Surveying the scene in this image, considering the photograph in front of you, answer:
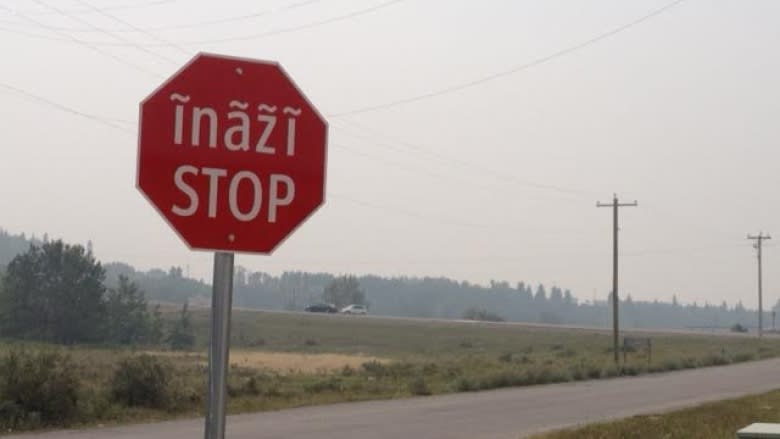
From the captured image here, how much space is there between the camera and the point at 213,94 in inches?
150

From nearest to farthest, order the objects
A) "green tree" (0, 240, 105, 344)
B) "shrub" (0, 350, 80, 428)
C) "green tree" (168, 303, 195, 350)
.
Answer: "shrub" (0, 350, 80, 428) < "green tree" (0, 240, 105, 344) < "green tree" (168, 303, 195, 350)

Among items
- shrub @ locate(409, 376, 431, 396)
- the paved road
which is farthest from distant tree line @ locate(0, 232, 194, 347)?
shrub @ locate(409, 376, 431, 396)

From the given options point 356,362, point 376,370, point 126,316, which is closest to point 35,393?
point 376,370

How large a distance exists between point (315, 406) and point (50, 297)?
192ft

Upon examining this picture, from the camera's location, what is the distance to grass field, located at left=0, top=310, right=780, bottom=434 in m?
28.4

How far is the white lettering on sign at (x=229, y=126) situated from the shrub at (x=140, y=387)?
2188 centimetres

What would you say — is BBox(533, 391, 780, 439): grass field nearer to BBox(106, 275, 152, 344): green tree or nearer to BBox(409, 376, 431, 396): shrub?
BBox(409, 376, 431, 396): shrub

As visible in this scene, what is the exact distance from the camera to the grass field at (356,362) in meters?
28.4

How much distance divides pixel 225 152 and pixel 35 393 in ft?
62.7

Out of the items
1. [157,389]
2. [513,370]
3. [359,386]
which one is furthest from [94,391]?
[513,370]

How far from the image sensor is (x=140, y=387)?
25.2 meters

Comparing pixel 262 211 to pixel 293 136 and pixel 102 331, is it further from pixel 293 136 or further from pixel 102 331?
pixel 102 331

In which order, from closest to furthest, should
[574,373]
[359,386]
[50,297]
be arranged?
1. [359,386]
2. [574,373]
3. [50,297]

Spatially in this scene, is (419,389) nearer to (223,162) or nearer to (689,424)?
(689,424)
